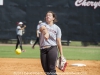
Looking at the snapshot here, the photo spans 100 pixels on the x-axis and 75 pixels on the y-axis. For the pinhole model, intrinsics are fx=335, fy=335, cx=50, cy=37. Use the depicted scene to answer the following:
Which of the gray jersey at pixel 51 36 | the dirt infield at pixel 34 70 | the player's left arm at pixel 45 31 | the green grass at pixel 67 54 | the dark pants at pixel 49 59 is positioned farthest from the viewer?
the green grass at pixel 67 54

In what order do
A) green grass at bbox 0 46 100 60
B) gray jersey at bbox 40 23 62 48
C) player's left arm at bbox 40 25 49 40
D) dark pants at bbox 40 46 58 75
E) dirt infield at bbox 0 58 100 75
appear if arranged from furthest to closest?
green grass at bbox 0 46 100 60
dirt infield at bbox 0 58 100 75
dark pants at bbox 40 46 58 75
gray jersey at bbox 40 23 62 48
player's left arm at bbox 40 25 49 40

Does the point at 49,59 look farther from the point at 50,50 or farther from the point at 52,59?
the point at 50,50

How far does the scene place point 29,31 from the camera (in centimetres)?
2538

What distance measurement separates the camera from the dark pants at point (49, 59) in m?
6.85

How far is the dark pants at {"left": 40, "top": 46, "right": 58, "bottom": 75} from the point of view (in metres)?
6.85

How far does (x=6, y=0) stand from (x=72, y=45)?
617 cm

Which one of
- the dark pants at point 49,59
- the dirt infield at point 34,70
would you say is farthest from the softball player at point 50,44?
the dirt infield at point 34,70

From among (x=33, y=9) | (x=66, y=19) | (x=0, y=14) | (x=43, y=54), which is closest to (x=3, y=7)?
(x=0, y=14)

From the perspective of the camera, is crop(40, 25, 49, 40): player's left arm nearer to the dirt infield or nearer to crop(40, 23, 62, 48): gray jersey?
crop(40, 23, 62, 48): gray jersey

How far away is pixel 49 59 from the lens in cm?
686

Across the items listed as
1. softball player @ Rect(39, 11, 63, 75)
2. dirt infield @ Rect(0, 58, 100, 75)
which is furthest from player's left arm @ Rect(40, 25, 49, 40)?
dirt infield @ Rect(0, 58, 100, 75)

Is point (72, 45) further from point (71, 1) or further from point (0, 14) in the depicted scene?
point (0, 14)

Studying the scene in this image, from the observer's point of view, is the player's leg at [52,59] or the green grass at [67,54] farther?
the green grass at [67,54]

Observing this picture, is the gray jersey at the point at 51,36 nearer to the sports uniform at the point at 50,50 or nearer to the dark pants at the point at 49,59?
the sports uniform at the point at 50,50
